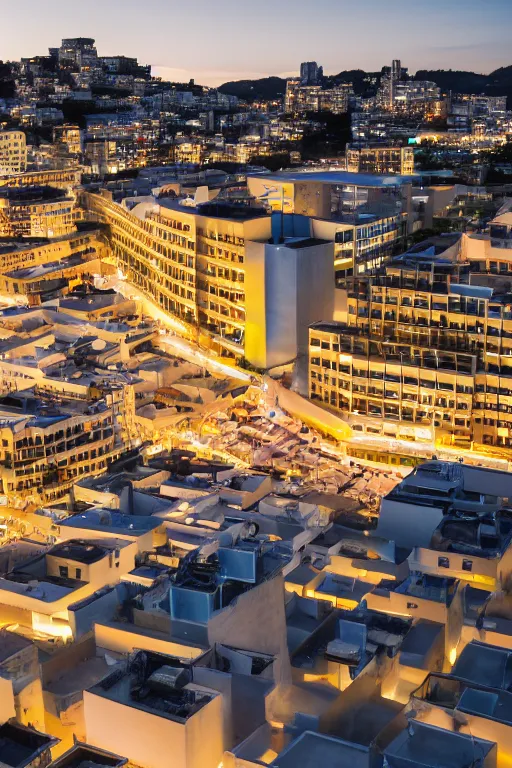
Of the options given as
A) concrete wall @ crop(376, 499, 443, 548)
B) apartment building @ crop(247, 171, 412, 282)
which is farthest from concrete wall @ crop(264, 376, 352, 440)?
concrete wall @ crop(376, 499, 443, 548)

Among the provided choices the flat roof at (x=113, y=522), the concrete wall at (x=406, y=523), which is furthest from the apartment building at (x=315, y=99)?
the flat roof at (x=113, y=522)

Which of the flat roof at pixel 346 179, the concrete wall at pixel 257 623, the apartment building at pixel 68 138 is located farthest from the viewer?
the apartment building at pixel 68 138

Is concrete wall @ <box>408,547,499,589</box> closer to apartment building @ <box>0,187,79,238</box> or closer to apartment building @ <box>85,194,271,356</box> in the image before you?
apartment building @ <box>85,194,271,356</box>

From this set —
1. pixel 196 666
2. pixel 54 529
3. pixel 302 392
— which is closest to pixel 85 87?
pixel 302 392

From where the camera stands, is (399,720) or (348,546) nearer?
(399,720)

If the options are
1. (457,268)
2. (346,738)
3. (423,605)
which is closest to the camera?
(346,738)

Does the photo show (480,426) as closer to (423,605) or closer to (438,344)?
(438,344)

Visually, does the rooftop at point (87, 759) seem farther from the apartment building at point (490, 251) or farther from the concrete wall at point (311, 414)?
the apartment building at point (490, 251)

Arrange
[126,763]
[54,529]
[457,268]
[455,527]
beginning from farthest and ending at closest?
[457,268] → [54,529] → [455,527] → [126,763]
